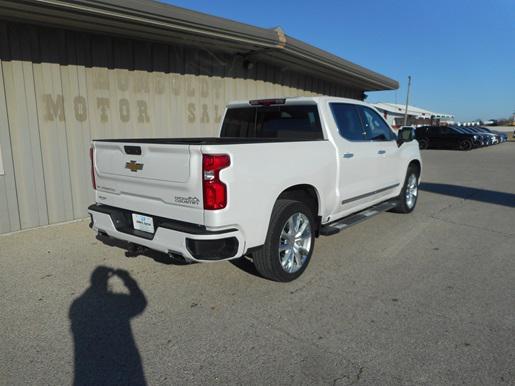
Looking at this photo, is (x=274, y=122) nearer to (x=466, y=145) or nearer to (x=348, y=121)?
(x=348, y=121)

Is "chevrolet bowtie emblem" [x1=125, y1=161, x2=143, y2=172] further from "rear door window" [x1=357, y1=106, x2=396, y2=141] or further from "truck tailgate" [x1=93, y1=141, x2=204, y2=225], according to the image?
"rear door window" [x1=357, y1=106, x2=396, y2=141]

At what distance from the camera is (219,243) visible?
10.3ft

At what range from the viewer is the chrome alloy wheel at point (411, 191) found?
6.77m

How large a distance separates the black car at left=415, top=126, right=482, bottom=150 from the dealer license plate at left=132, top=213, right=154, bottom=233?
25.1 metres

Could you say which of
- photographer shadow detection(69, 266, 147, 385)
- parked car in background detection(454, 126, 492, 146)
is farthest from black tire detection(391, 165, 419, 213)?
parked car in background detection(454, 126, 492, 146)

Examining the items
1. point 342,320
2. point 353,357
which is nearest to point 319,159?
point 342,320

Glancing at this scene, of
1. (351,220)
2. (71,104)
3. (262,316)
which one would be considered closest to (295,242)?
(262,316)

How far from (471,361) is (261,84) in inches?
313

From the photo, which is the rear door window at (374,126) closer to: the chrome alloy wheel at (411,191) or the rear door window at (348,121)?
the rear door window at (348,121)

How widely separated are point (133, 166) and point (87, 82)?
3.48 metres

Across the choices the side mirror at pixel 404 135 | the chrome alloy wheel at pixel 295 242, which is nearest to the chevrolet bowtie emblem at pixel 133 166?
the chrome alloy wheel at pixel 295 242

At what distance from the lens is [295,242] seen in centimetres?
404

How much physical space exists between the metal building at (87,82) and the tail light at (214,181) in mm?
3188

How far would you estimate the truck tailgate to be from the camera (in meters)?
3.11
